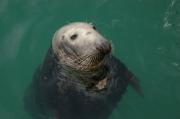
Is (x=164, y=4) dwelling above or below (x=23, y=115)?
above

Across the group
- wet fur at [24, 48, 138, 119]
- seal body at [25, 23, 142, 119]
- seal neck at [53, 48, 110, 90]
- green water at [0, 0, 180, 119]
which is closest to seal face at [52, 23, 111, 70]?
seal body at [25, 23, 142, 119]

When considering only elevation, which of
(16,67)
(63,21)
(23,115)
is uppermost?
(63,21)

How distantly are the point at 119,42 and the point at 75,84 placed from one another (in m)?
2.83

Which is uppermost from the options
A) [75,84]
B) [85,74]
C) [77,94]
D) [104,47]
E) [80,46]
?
[104,47]

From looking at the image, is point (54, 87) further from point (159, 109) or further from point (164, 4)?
point (164, 4)

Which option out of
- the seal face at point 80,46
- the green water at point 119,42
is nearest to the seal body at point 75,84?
the seal face at point 80,46

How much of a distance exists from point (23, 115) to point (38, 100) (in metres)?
1.41

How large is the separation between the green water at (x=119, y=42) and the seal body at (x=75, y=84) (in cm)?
124

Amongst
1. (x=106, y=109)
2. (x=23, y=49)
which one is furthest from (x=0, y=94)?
(x=106, y=109)

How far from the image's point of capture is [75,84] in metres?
9.53

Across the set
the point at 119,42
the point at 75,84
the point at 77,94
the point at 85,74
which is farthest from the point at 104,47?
the point at 119,42

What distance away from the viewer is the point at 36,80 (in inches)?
408

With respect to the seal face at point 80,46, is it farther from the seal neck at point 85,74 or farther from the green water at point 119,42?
the green water at point 119,42

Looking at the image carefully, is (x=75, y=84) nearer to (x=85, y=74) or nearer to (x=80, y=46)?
(x=85, y=74)
